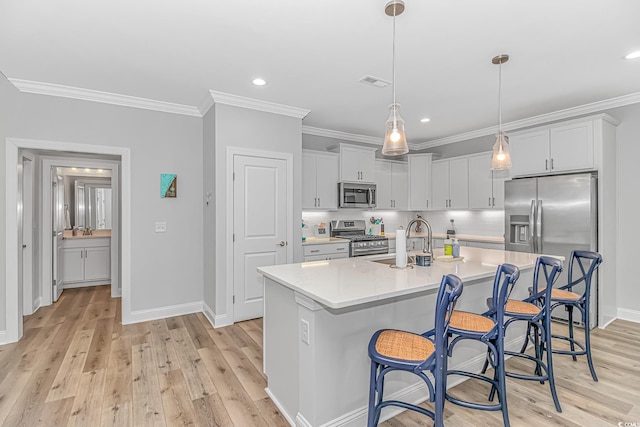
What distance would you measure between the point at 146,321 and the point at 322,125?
3.60 meters

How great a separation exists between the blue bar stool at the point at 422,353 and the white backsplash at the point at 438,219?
3746 mm

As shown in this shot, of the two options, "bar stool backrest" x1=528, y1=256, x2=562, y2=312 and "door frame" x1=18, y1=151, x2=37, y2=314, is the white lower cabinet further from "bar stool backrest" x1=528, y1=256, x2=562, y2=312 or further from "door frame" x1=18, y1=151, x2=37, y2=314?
"door frame" x1=18, y1=151, x2=37, y2=314

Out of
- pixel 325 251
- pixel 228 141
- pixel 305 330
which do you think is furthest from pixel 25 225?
pixel 305 330

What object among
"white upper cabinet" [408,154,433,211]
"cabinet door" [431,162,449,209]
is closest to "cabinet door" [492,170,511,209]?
"cabinet door" [431,162,449,209]

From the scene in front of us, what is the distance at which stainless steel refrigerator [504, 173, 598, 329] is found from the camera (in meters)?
3.74

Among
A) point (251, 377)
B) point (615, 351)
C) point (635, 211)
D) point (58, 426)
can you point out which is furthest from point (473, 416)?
point (635, 211)

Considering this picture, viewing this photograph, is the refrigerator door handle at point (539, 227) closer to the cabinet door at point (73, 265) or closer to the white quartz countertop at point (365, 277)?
the white quartz countertop at point (365, 277)

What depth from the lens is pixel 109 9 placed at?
2188 mm

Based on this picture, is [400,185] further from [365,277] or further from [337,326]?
[337,326]

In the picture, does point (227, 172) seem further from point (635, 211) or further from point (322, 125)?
point (635, 211)

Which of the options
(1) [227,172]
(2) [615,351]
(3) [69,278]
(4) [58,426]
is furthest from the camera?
(3) [69,278]

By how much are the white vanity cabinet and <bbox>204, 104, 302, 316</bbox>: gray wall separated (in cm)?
289

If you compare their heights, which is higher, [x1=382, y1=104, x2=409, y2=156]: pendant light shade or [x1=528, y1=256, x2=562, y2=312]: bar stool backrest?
[x1=382, y1=104, x2=409, y2=156]: pendant light shade

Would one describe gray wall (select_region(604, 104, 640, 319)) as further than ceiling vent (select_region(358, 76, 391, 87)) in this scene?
Yes
